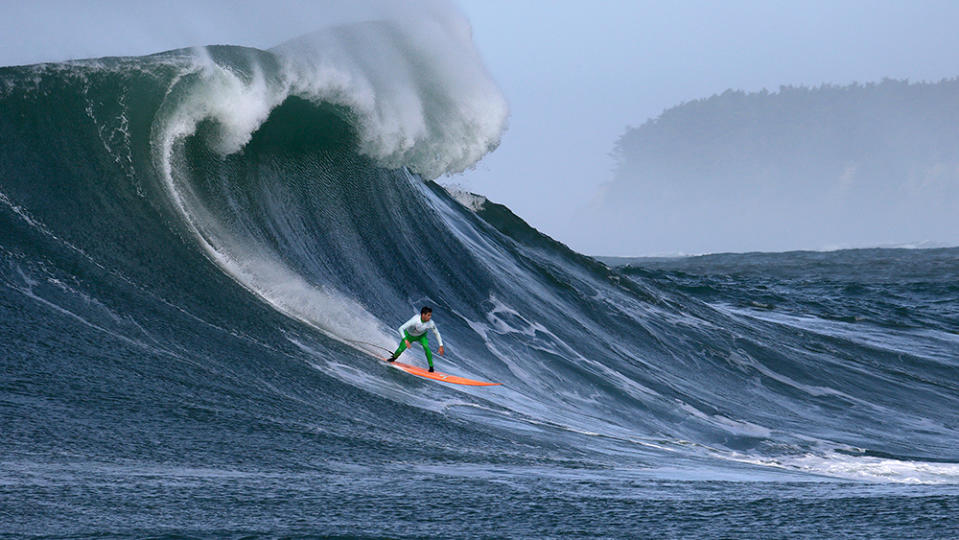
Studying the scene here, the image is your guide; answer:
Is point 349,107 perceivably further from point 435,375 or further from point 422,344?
point 435,375

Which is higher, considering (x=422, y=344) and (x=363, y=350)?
(x=422, y=344)

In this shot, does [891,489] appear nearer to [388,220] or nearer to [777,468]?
[777,468]

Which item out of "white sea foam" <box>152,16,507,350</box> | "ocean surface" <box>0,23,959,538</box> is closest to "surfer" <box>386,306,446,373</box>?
"ocean surface" <box>0,23,959,538</box>

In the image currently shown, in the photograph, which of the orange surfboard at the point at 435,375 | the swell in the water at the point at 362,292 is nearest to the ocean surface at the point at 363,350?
the swell in the water at the point at 362,292

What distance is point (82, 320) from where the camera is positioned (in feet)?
22.9

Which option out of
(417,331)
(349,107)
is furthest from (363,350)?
(349,107)

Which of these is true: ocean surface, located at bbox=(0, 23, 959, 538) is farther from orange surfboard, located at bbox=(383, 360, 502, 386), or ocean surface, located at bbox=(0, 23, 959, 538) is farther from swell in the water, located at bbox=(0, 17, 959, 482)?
orange surfboard, located at bbox=(383, 360, 502, 386)

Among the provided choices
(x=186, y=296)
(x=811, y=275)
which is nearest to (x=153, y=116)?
(x=186, y=296)

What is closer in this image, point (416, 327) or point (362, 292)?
point (416, 327)

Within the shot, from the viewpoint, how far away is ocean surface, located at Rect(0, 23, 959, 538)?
13.7 ft

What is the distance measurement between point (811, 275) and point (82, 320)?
92.1 feet

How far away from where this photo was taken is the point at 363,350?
28.8 feet

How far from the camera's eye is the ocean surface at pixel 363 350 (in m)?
4.17

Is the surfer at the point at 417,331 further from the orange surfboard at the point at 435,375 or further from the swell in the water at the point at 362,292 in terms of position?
the swell in the water at the point at 362,292
